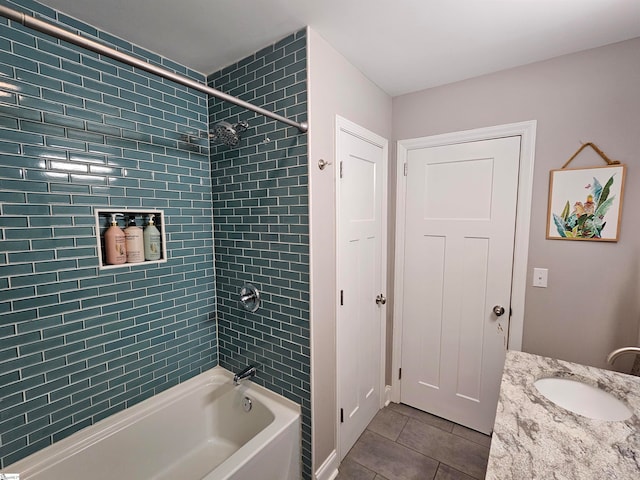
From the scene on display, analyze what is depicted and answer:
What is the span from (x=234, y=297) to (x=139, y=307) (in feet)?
1.73

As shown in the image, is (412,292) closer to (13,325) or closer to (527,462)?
(527,462)

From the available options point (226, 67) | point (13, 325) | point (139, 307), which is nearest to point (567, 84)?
Answer: point (226, 67)

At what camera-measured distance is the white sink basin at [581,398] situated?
1153 mm

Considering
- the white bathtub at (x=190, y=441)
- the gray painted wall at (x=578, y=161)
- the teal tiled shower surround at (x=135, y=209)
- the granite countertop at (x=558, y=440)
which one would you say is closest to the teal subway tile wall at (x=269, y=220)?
the teal tiled shower surround at (x=135, y=209)

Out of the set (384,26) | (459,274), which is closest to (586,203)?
(459,274)

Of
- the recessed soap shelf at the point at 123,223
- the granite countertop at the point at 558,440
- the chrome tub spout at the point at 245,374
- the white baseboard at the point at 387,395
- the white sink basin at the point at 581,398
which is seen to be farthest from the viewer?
the white baseboard at the point at 387,395

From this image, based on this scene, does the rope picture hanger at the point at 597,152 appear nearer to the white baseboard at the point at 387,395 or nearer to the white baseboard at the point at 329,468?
the white baseboard at the point at 387,395

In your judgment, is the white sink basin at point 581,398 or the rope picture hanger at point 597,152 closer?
the white sink basin at point 581,398

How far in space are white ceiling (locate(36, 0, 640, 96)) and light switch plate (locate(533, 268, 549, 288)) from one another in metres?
1.23

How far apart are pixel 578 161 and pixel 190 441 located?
280cm

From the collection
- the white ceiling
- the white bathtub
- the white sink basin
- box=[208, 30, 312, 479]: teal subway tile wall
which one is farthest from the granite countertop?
the white ceiling

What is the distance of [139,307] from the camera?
1.60 meters

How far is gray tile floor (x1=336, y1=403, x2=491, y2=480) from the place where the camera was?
1.74 m

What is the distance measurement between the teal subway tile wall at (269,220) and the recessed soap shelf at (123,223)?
1.12 ft
